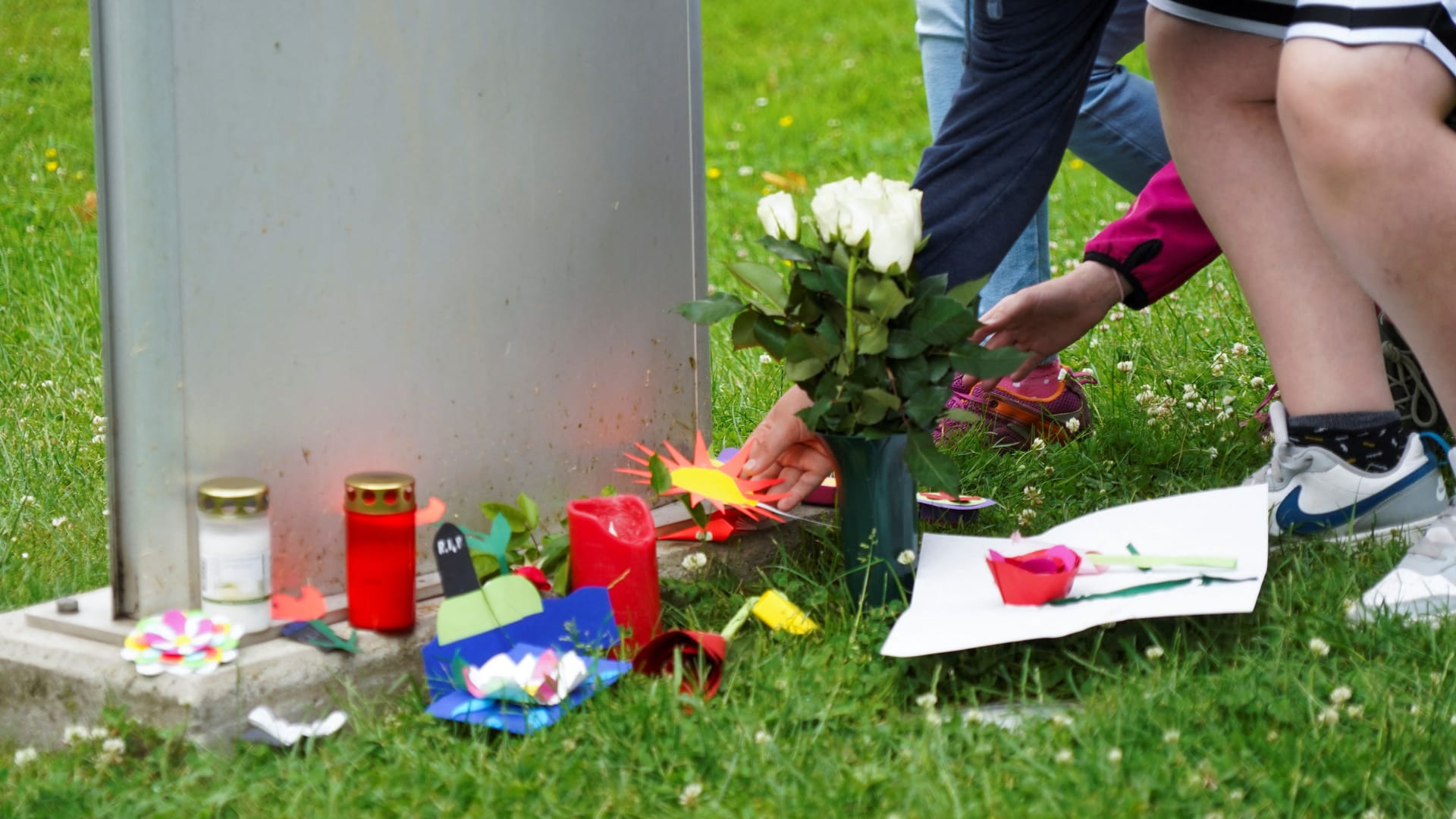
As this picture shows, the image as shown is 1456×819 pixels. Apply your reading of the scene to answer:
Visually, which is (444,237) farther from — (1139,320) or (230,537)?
(1139,320)

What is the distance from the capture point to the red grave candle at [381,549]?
5.41 ft

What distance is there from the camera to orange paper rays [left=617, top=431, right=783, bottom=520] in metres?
1.95

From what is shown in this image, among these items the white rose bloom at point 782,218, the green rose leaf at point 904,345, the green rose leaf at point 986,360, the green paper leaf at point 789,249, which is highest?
the white rose bloom at point 782,218

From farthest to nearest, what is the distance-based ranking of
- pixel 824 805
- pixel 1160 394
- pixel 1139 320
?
pixel 1139 320 → pixel 1160 394 → pixel 824 805

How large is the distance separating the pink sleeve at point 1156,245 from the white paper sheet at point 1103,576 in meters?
0.58

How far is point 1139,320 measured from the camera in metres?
3.19

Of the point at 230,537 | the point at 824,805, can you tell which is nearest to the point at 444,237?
the point at 230,537

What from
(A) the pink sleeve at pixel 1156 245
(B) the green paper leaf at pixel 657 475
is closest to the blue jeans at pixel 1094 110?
(A) the pink sleeve at pixel 1156 245

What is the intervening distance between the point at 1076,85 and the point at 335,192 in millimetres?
991

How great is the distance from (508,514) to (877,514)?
18.0 inches

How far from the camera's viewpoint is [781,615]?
1787mm

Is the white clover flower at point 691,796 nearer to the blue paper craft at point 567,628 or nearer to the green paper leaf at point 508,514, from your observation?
the blue paper craft at point 567,628

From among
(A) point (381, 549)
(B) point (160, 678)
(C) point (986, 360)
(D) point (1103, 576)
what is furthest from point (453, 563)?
(D) point (1103, 576)

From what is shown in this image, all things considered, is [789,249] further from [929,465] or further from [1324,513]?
[1324,513]
